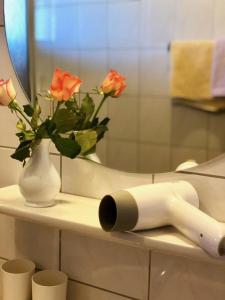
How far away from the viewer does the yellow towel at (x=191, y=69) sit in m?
0.77

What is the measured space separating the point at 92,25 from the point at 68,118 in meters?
0.22

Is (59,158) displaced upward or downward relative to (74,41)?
downward

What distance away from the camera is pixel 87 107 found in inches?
35.6

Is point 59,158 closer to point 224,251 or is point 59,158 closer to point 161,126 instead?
point 161,126

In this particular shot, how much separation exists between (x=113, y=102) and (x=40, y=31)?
259 millimetres

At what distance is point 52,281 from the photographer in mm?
987

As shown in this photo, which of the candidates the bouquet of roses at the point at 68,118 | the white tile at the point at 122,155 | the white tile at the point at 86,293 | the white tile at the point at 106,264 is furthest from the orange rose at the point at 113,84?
the white tile at the point at 86,293

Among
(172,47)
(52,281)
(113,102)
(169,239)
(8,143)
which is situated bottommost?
(52,281)

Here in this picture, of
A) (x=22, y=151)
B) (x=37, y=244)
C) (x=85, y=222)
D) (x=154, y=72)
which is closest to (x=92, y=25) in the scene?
(x=154, y=72)

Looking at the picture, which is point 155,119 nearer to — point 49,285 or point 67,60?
point 67,60

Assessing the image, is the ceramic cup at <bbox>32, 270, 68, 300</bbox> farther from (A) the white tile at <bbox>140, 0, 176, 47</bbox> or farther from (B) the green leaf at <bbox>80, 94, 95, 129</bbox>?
(A) the white tile at <bbox>140, 0, 176, 47</bbox>

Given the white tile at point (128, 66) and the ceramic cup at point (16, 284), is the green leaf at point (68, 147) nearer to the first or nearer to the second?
the white tile at point (128, 66)

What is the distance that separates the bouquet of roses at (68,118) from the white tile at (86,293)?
0.30 m

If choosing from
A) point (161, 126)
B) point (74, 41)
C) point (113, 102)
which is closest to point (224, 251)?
point (161, 126)
